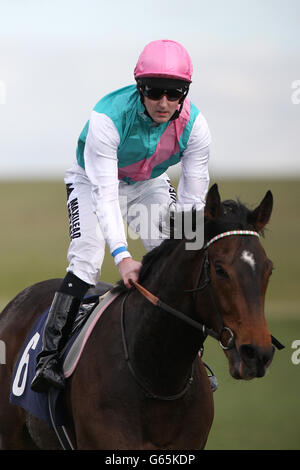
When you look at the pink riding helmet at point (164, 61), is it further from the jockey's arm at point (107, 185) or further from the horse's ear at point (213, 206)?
the horse's ear at point (213, 206)

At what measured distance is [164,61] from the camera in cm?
429

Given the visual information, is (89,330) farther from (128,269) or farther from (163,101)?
(163,101)

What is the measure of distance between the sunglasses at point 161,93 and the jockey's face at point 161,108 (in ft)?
0.06

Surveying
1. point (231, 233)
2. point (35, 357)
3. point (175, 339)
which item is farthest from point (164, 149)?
point (35, 357)

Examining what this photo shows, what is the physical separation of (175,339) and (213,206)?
2.29 ft

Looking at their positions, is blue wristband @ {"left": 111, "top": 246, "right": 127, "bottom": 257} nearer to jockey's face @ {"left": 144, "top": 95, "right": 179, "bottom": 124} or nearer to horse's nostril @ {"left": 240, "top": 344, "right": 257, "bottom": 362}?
jockey's face @ {"left": 144, "top": 95, "right": 179, "bottom": 124}

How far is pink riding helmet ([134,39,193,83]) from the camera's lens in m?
4.28

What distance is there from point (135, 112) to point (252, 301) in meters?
1.47

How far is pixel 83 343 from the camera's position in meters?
4.46

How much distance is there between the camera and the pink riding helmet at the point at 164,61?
428 cm

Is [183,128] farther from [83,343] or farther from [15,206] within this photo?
[15,206]

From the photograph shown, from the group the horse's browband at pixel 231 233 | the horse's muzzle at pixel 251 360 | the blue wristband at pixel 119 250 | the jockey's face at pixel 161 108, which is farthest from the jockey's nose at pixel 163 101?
the horse's muzzle at pixel 251 360

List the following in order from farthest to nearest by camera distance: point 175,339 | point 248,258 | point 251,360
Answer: point 175,339
point 248,258
point 251,360

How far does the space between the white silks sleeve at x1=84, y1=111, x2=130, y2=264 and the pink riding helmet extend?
336 millimetres
